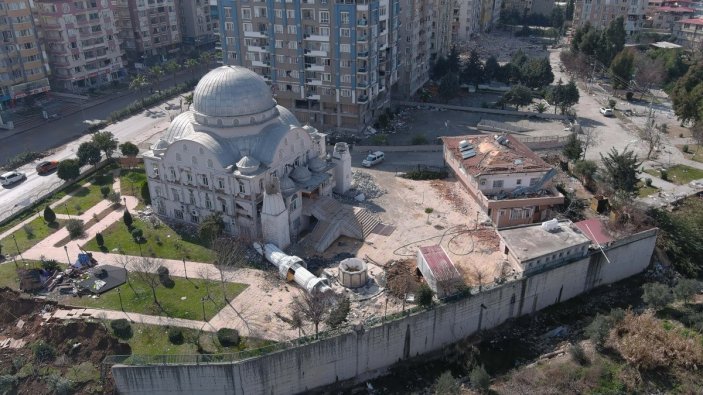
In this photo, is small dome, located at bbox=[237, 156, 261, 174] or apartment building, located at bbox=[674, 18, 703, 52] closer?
small dome, located at bbox=[237, 156, 261, 174]

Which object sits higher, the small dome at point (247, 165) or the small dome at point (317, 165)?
the small dome at point (247, 165)

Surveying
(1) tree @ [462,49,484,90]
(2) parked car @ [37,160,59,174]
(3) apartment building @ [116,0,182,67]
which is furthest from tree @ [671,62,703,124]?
(3) apartment building @ [116,0,182,67]

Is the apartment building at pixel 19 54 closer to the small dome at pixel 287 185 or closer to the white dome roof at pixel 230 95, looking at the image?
the white dome roof at pixel 230 95

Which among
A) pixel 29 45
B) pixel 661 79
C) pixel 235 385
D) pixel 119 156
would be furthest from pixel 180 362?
pixel 661 79

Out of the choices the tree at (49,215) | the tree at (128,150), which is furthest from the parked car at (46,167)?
the tree at (49,215)

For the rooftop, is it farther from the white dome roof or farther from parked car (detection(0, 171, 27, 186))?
parked car (detection(0, 171, 27, 186))
